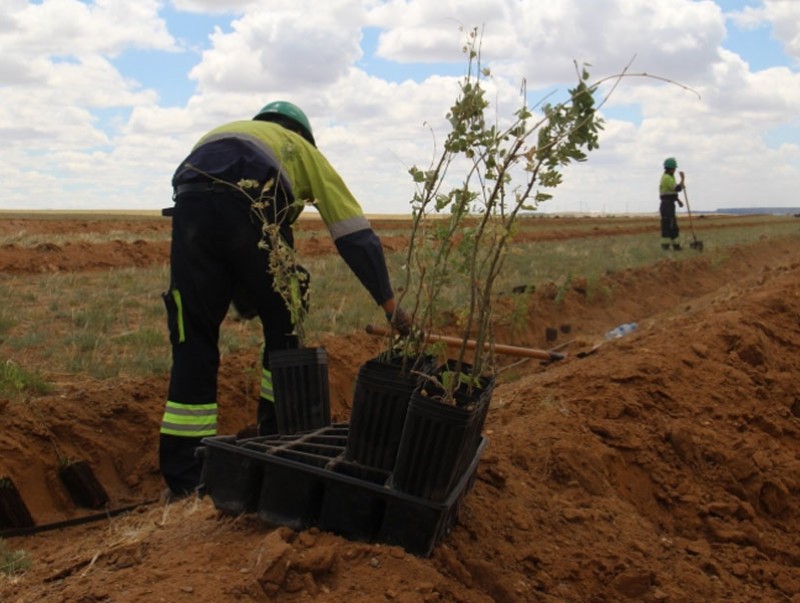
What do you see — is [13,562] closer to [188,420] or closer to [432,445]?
[188,420]

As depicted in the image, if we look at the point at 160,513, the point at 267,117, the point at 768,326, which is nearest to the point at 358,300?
the point at 768,326

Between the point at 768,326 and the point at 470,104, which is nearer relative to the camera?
the point at 470,104

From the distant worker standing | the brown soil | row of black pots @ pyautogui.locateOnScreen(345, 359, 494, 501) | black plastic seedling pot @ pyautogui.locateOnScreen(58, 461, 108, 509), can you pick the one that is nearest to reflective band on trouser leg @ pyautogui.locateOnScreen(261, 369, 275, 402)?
the brown soil

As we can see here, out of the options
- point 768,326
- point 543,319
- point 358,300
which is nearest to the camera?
point 768,326

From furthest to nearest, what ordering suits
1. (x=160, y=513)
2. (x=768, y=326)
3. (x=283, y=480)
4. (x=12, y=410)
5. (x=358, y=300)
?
(x=358, y=300) → (x=768, y=326) → (x=12, y=410) → (x=160, y=513) → (x=283, y=480)

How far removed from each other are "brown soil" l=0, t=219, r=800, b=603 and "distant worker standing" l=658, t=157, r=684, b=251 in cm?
1078

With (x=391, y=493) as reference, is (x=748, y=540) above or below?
below

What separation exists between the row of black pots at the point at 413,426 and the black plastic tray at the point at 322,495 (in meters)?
0.05

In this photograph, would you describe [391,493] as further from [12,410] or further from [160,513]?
[12,410]

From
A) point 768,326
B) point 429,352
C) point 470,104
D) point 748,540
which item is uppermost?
point 470,104

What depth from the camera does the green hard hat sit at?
4.67 m

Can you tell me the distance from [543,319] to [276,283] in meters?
7.26

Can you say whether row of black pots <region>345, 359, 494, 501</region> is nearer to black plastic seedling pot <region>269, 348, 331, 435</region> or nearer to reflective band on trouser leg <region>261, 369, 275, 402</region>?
black plastic seedling pot <region>269, 348, 331, 435</region>

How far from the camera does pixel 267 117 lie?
15.5 feet
